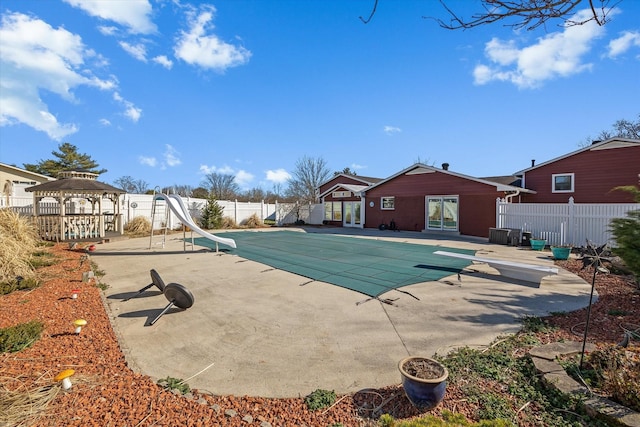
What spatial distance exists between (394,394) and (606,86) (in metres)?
9.00

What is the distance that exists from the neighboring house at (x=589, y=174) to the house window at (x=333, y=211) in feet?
38.9

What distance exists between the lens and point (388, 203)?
63.4 ft

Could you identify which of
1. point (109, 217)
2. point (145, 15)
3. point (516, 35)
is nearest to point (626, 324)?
point (516, 35)

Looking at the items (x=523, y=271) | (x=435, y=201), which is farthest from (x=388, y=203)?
(x=523, y=271)

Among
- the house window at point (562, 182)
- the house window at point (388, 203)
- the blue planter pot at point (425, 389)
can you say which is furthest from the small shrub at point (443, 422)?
the house window at point (562, 182)

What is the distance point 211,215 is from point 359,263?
43.1 ft

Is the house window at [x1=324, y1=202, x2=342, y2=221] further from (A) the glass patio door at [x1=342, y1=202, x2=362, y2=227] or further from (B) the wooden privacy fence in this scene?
(B) the wooden privacy fence

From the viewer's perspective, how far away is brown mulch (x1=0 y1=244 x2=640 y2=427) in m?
2.11

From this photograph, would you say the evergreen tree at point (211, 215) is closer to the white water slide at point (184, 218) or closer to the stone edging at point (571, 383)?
the white water slide at point (184, 218)

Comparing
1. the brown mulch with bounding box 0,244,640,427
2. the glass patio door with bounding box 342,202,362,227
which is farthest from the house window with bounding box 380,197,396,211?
the brown mulch with bounding box 0,244,640,427

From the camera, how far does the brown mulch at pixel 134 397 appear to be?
211cm

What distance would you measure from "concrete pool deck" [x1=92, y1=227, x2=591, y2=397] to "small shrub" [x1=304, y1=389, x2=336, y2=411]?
90mm

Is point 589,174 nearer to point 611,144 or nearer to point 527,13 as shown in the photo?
point 611,144

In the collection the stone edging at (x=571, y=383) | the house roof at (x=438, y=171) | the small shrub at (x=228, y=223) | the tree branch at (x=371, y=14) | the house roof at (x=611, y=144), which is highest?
the house roof at (x=611, y=144)
